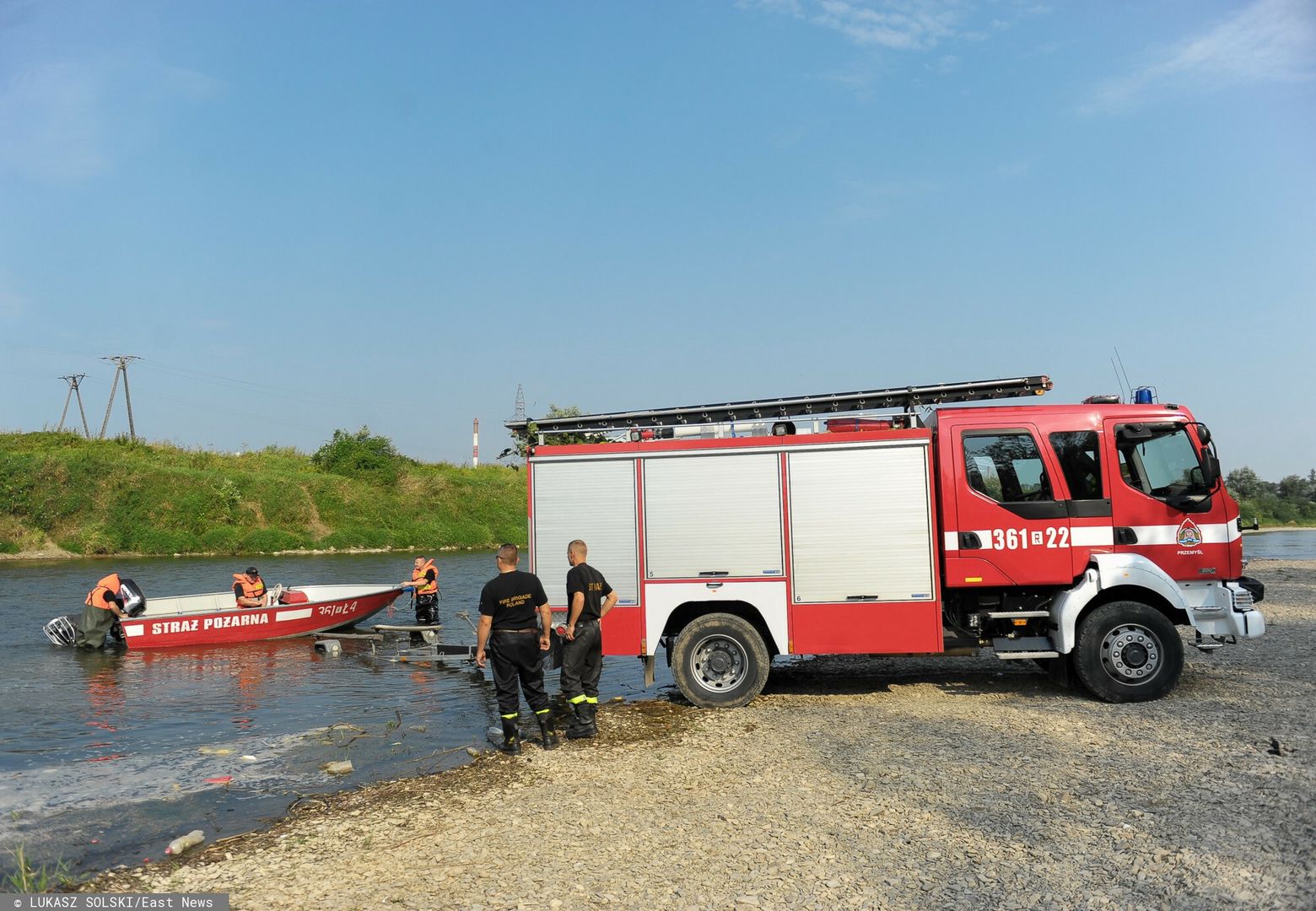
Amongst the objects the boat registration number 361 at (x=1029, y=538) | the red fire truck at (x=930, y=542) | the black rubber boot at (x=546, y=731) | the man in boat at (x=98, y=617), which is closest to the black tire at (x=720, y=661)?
the red fire truck at (x=930, y=542)

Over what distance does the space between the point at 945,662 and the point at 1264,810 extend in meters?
6.85

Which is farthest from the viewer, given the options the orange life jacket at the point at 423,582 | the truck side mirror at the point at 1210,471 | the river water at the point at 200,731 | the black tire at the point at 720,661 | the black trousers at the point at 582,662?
the orange life jacket at the point at 423,582

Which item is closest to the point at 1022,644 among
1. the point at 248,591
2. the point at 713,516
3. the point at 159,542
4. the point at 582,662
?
the point at 713,516

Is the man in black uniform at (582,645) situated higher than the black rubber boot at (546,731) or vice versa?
the man in black uniform at (582,645)

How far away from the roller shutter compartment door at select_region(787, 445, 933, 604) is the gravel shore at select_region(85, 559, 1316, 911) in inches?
51.3

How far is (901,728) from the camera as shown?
28.4 ft

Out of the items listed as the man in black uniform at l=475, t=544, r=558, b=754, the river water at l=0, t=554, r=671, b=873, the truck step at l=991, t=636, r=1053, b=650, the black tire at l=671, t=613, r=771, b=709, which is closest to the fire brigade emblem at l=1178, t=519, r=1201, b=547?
the truck step at l=991, t=636, r=1053, b=650

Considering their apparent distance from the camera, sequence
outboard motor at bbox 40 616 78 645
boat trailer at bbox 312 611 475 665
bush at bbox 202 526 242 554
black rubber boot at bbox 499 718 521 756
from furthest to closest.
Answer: bush at bbox 202 526 242 554
outboard motor at bbox 40 616 78 645
boat trailer at bbox 312 611 475 665
black rubber boot at bbox 499 718 521 756

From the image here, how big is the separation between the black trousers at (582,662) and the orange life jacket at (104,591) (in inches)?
550

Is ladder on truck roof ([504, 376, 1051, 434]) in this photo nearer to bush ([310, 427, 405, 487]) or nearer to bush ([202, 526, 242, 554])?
bush ([202, 526, 242, 554])

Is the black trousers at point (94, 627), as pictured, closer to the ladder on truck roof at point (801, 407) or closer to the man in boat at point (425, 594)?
the man in boat at point (425, 594)

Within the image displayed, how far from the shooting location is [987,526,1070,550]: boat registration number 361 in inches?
384

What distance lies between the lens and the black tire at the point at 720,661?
9945 millimetres

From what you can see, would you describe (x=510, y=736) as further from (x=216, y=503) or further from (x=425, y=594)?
(x=216, y=503)
